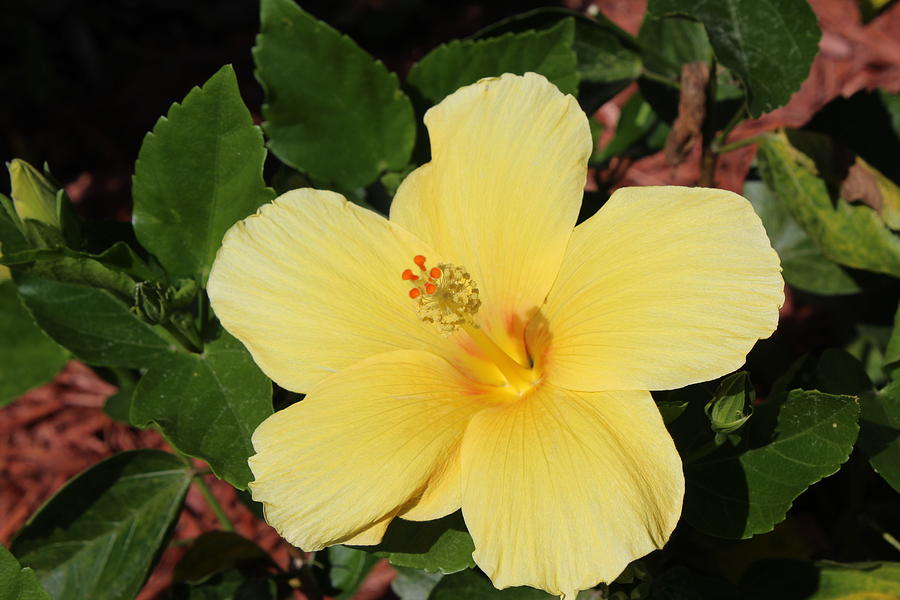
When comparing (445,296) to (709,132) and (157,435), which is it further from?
(157,435)

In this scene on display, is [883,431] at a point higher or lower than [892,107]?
lower

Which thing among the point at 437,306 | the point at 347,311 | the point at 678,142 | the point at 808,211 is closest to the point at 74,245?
the point at 347,311

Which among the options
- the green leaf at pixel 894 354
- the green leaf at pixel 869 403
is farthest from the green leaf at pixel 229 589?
the green leaf at pixel 894 354

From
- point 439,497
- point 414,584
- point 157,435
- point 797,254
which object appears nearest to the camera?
point 439,497

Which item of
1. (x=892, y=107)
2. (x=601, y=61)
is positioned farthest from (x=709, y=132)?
(x=892, y=107)

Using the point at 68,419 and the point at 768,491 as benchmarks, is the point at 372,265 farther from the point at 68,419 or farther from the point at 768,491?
the point at 68,419

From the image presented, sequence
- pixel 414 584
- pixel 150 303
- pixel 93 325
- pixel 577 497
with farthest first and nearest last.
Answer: pixel 414 584
pixel 93 325
pixel 150 303
pixel 577 497

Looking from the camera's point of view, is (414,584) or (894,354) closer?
(894,354)
